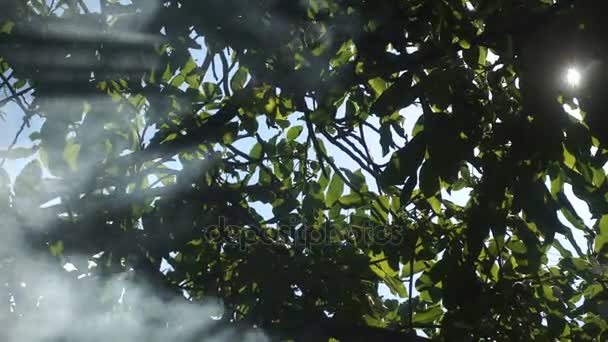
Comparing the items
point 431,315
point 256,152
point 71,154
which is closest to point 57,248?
point 71,154

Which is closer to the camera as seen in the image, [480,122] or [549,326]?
[480,122]

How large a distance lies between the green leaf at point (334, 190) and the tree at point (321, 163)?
0.01m

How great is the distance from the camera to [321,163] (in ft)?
10.0

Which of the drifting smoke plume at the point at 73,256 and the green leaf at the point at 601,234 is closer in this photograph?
the green leaf at the point at 601,234

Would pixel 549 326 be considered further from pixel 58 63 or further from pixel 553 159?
pixel 58 63

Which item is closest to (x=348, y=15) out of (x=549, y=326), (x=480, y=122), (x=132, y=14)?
(x=480, y=122)

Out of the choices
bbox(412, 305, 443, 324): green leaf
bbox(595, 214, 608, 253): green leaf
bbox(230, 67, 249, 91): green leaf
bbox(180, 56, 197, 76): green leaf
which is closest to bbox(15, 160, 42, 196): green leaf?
bbox(180, 56, 197, 76): green leaf

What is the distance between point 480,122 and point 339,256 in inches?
38.5

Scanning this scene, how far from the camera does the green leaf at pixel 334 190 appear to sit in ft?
9.84

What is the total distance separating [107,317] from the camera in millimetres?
2635

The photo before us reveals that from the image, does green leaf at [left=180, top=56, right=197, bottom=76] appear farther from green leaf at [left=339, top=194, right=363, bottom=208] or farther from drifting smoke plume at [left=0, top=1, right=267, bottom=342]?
green leaf at [left=339, top=194, right=363, bottom=208]

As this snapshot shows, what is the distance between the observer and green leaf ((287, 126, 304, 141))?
3266 mm

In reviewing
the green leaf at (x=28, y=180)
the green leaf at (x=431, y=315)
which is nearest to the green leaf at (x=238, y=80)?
the green leaf at (x=28, y=180)

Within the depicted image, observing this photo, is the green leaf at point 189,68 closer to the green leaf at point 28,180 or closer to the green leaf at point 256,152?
the green leaf at point 256,152
